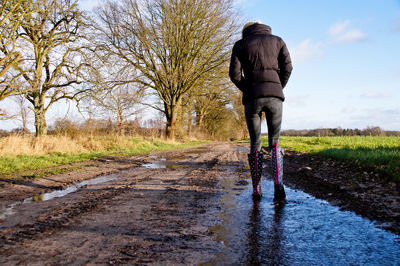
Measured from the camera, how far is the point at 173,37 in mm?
17594

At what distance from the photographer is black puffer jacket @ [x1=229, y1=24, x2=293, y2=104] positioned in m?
3.33

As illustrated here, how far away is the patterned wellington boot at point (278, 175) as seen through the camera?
→ 319 centimetres

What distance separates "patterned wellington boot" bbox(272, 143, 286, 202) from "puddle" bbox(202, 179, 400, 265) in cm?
26

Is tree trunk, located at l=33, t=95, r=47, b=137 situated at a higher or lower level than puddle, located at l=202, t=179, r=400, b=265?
higher

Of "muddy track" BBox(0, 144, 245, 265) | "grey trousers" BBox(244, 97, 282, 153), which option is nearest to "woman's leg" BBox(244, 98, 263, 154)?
"grey trousers" BBox(244, 97, 282, 153)

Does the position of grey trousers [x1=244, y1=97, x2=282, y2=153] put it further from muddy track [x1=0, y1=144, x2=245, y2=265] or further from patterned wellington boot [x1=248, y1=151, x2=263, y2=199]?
muddy track [x1=0, y1=144, x2=245, y2=265]

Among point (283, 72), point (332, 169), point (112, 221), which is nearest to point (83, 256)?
point (112, 221)

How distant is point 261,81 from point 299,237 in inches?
80.6

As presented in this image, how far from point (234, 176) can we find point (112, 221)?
3.11 m

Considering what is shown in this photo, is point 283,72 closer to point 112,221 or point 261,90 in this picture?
point 261,90

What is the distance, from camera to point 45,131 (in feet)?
46.6

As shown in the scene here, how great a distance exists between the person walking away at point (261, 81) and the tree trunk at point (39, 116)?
13.7 metres

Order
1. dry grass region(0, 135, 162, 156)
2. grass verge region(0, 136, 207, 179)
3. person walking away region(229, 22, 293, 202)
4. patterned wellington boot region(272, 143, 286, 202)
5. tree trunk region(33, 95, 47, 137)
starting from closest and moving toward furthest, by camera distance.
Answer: patterned wellington boot region(272, 143, 286, 202) → person walking away region(229, 22, 293, 202) → grass verge region(0, 136, 207, 179) → dry grass region(0, 135, 162, 156) → tree trunk region(33, 95, 47, 137)

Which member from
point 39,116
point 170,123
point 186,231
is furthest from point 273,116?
point 170,123
